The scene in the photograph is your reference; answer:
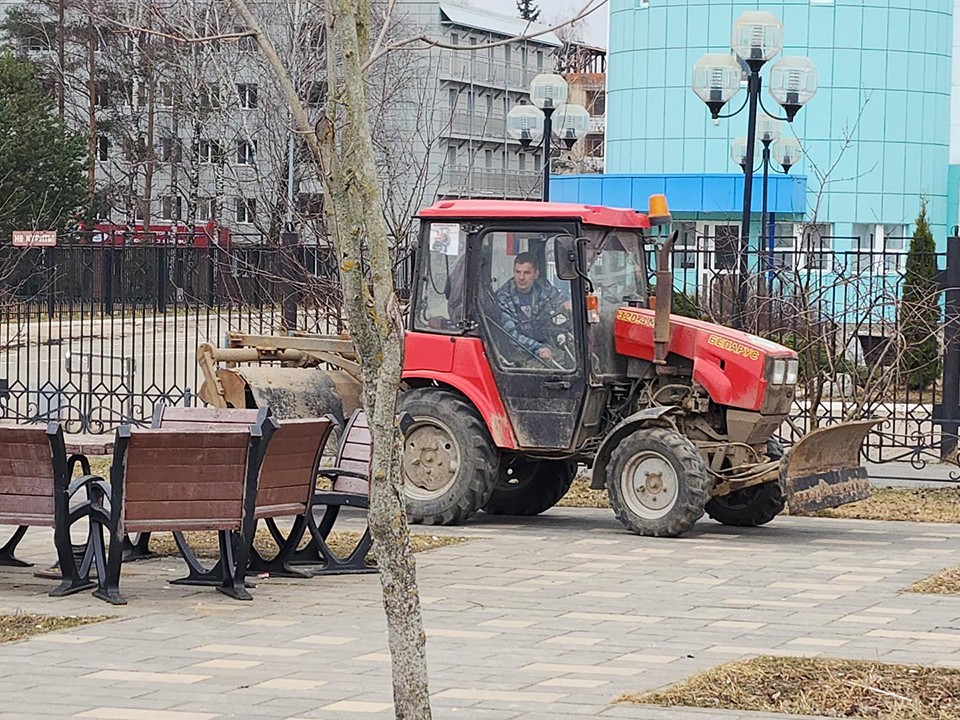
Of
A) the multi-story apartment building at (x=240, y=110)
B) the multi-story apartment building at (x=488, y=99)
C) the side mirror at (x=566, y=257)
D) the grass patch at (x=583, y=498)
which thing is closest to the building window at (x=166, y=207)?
the multi-story apartment building at (x=240, y=110)

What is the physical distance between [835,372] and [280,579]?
748cm

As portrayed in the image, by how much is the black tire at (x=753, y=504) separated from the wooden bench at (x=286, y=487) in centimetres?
411

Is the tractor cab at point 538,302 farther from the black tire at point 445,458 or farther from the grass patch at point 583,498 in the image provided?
the grass patch at point 583,498

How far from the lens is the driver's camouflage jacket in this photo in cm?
1354

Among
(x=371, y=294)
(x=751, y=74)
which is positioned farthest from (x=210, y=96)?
(x=371, y=294)

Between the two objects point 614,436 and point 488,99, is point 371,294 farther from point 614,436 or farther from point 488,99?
point 488,99

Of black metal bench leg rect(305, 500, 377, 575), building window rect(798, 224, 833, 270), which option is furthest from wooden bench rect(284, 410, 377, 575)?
building window rect(798, 224, 833, 270)

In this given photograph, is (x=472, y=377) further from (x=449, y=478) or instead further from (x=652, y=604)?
(x=652, y=604)

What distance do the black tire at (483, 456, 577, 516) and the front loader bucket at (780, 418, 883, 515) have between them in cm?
216

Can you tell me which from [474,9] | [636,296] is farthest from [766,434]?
[474,9]

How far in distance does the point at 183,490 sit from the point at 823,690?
12.6 ft

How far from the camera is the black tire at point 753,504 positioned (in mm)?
13852

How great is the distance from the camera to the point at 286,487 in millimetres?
10508

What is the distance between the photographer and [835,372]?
1673 cm
